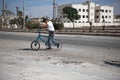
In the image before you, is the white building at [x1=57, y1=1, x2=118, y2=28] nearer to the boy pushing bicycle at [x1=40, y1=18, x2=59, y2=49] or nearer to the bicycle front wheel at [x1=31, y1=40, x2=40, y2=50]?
the boy pushing bicycle at [x1=40, y1=18, x2=59, y2=49]

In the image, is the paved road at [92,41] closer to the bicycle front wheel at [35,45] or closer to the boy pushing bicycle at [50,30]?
the boy pushing bicycle at [50,30]

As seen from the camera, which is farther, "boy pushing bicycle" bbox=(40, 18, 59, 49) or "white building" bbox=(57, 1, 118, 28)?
"white building" bbox=(57, 1, 118, 28)

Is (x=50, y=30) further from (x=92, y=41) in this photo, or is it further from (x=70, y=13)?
(x=70, y=13)

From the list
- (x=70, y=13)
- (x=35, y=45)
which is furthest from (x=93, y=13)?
(x=35, y=45)

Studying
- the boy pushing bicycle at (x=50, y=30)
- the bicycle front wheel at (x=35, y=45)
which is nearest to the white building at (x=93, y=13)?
the boy pushing bicycle at (x=50, y=30)

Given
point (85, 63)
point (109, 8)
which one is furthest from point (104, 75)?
point (109, 8)

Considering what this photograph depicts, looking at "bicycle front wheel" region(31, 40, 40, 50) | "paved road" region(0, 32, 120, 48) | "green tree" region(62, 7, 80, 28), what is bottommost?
"paved road" region(0, 32, 120, 48)

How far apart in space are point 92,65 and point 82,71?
1.26 m

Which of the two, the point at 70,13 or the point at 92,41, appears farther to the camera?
the point at 70,13

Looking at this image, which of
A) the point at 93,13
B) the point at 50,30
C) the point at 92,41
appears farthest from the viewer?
the point at 93,13

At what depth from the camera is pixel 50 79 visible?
24.4 ft

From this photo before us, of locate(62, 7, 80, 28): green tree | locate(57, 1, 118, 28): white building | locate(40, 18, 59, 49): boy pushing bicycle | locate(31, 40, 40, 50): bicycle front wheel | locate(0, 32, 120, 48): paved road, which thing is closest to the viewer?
locate(40, 18, 59, 49): boy pushing bicycle

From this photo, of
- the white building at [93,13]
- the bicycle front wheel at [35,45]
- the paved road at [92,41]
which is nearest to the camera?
the bicycle front wheel at [35,45]

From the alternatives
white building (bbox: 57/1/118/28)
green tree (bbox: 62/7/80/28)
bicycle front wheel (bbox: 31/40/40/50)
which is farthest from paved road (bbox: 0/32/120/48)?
white building (bbox: 57/1/118/28)
